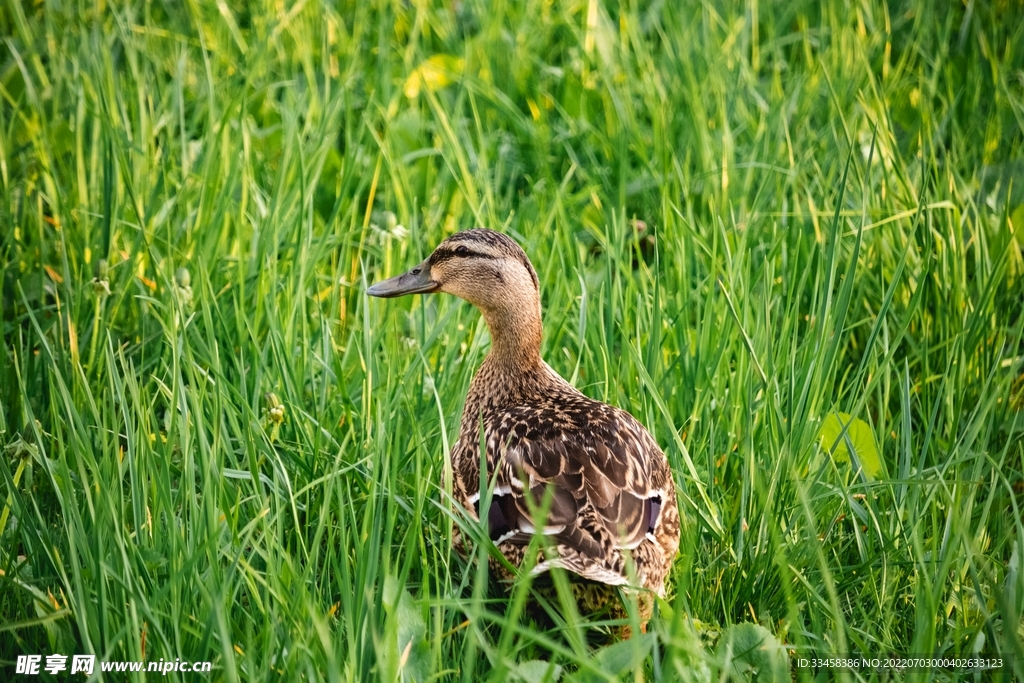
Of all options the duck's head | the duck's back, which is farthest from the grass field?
the duck's head

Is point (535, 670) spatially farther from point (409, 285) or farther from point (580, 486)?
point (409, 285)

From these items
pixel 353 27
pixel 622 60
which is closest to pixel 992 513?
pixel 622 60

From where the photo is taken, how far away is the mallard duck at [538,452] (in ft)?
8.23

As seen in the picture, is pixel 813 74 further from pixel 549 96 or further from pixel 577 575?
pixel 577 575

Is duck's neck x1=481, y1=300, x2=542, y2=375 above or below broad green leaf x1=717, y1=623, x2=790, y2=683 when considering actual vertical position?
above

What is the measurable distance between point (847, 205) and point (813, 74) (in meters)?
1.15

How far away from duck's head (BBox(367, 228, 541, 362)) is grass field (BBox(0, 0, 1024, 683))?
23cm

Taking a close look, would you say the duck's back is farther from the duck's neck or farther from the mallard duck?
the duck's neck

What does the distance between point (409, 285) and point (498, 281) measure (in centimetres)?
35

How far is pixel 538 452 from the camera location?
9.03 feet

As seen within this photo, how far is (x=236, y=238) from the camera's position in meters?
4.03

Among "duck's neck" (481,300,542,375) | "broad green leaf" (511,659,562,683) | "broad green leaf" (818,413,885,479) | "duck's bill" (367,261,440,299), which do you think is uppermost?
"duck's bill" (367,261,440,299)

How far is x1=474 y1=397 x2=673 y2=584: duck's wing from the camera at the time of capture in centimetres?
248

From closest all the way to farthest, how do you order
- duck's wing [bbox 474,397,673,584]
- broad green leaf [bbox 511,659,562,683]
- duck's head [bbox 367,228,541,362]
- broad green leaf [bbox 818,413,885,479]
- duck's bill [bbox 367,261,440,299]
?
1. broad green leaf [bbox 511,659,562,683]
2. duck's wing [bbox 474,397,673,584]
3. broad green leaf [bbox 818,413,885,479]
4. duck's head [bbox 367,228,541,362]
5. duck's bill [bbox 367,261,440,299]
